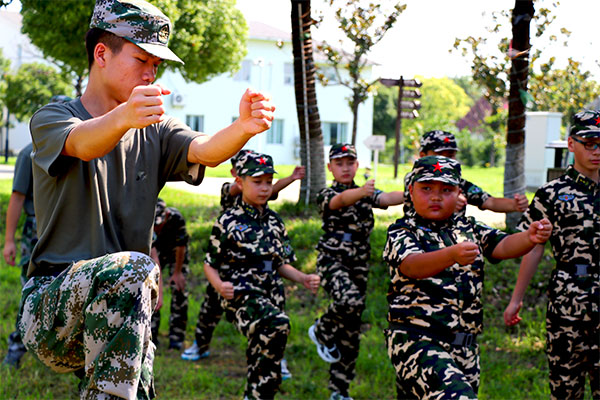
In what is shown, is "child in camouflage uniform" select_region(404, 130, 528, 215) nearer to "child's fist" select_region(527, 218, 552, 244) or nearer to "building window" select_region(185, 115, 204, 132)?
"child's fist" select_region(527, 218, 552, 244)

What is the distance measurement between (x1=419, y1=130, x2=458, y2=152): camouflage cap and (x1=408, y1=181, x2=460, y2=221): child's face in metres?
2.02

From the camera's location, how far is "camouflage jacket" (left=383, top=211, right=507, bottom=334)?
426 centimetres

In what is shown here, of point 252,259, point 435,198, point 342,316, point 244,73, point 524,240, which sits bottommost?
point 342,316

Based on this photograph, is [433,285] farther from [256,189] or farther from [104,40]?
[104,40]

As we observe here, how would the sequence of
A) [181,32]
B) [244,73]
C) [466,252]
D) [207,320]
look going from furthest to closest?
[244,73], [181,32], [207,320], [466,252]

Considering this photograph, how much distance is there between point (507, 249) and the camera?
451 cm

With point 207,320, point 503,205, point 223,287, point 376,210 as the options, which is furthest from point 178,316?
point 376,210

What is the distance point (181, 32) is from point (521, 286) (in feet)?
36.7

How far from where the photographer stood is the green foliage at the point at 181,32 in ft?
40.3

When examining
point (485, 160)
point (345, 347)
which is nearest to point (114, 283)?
point (345, 347)

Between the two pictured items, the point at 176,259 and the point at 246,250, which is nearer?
the point at 246,250

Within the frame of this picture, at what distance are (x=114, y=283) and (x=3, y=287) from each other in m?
8.50

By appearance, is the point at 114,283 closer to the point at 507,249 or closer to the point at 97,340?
the point at 97,340

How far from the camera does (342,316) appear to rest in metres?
6.47
